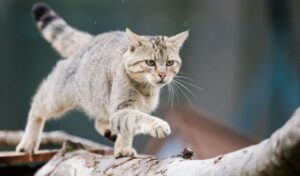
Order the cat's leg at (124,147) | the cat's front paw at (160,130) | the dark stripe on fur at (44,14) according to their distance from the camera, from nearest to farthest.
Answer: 1. the cat's front paw at (160,130)
2. the cat's leg at (124,147)
3. the dark stripe on fur at (44,14)

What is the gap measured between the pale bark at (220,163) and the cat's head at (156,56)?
0.29 meters

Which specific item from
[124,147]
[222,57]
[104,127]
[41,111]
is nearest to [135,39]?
[124,147]

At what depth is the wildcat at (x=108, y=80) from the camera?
1.79 metres

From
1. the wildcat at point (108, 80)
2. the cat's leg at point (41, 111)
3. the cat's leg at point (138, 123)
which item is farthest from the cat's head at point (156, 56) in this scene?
the cat's leg at point (41, 111)

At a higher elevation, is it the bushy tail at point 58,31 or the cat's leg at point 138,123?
the bushy tail at point 58,31

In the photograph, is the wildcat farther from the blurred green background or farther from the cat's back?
the blurred green background

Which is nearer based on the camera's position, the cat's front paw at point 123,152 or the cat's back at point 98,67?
the cat's front paw at point 123,152

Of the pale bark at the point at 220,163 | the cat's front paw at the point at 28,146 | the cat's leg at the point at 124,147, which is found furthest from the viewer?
the cat's front paw at the point at 28,146

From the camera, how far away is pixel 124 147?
194cm

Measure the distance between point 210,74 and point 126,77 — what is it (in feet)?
2.63

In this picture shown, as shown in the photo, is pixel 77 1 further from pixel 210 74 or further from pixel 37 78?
pixel 210 74

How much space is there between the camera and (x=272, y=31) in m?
3.26

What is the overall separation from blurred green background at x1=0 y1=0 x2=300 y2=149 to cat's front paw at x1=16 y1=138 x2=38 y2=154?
38 centimetres

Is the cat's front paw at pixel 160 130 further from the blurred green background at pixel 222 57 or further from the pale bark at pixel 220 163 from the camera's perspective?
the blurred green background at pixel 222 57
